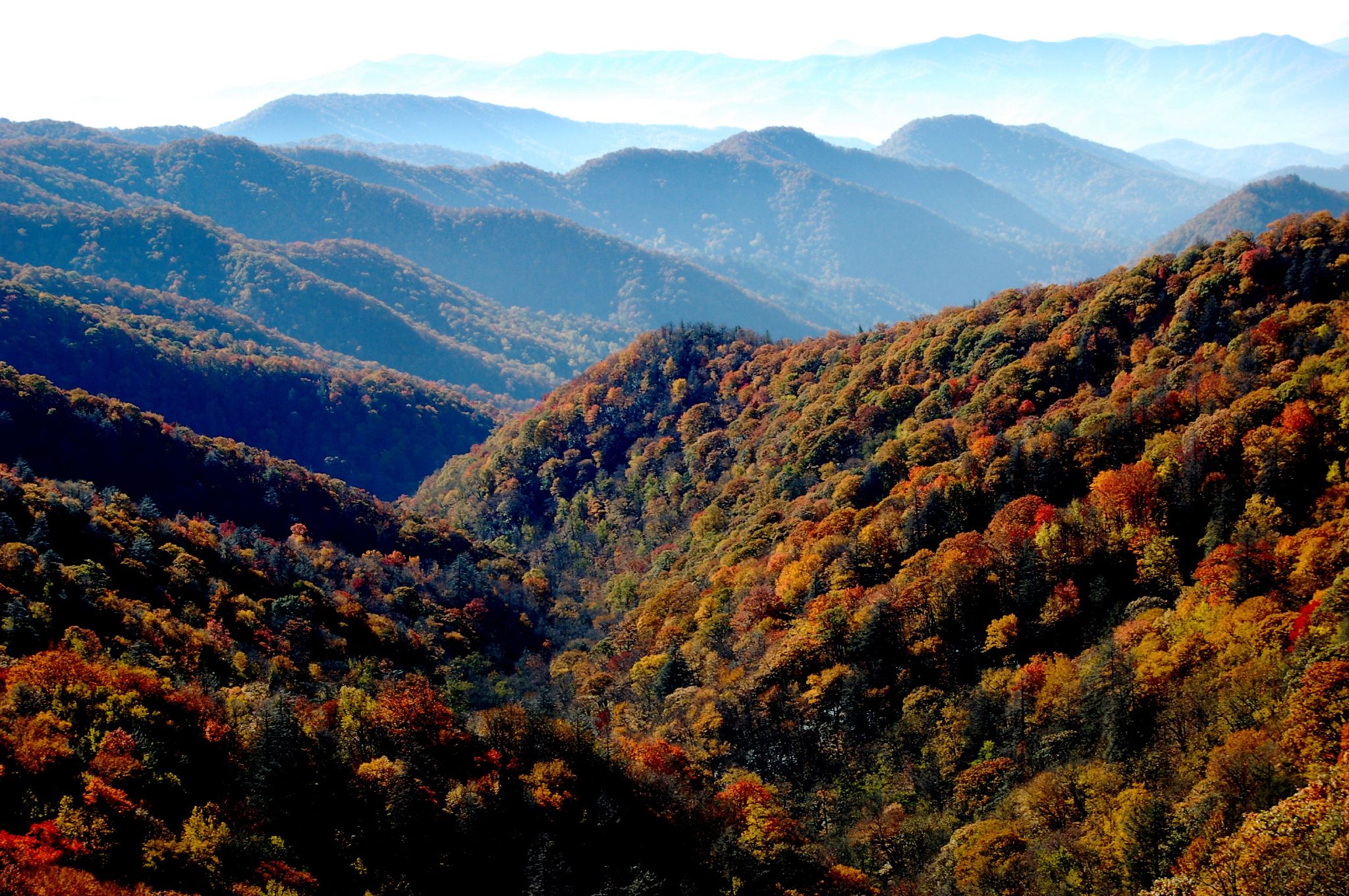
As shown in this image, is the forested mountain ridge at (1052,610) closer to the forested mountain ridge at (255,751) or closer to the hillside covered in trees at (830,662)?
the hillside covered in trees at (830,662)

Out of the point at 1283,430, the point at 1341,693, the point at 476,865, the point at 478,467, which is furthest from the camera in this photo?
the point at 478,467

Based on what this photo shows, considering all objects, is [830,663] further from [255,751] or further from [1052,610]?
[255,751]

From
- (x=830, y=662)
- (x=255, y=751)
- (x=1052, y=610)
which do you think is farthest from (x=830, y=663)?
(x=255, y=751)

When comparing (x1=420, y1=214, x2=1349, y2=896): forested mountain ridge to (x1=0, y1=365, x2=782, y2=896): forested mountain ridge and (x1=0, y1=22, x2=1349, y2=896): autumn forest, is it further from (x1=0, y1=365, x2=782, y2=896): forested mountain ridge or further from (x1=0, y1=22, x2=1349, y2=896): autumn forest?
(x1=0, y1=365, x2=782, y2=896): forested mountain ridge

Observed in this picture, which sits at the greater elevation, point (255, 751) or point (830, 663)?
point (255, 751)

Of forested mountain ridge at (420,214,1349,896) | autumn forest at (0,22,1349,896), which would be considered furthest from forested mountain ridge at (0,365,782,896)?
forested mountain ridge at (420,214,1349,896)

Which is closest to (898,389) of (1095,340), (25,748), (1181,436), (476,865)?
(1095,340)

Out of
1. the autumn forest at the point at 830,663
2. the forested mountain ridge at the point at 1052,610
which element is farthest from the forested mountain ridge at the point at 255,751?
the forested mountain ridge at the point at 1052,610

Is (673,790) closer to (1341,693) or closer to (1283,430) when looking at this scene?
(1341,693)
